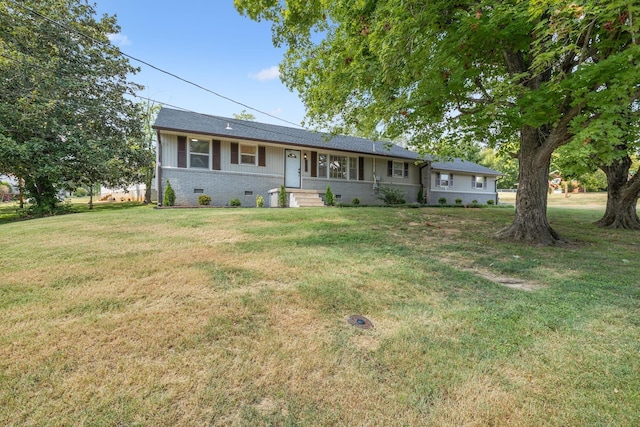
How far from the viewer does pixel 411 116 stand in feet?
23.8

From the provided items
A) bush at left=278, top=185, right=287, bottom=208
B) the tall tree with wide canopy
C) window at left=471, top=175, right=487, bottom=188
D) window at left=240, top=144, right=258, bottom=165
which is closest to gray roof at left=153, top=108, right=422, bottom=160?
window at left=240, top=144, right=258, bottom=165

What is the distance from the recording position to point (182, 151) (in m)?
13.2

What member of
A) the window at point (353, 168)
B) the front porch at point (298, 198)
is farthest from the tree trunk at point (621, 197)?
the front porch at point (298, 198)

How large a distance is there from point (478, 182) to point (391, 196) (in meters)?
10.5

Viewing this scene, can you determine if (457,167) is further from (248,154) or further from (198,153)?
(198,153)

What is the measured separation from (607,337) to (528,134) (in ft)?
19.2

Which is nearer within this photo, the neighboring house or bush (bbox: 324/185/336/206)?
the neighboring house

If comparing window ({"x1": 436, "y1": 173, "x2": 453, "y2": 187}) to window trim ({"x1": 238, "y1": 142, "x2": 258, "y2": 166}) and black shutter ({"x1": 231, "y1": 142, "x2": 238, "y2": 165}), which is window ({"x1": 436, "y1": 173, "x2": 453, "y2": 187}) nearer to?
window trim ({"x1": 238, "y1": 142, "x2": 258, "y2": 166})

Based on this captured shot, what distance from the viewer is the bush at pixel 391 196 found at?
1731cm

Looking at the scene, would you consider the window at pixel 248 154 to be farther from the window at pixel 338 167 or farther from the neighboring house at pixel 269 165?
the window at pixel 338 167

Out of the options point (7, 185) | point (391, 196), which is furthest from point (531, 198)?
point (7, 185)

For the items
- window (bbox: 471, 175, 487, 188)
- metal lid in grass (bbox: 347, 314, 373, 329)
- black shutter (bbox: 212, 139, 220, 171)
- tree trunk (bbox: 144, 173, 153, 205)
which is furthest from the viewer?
window (bbox: 471, 175, 487, 188)

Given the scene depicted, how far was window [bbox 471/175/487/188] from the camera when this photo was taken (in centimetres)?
2294

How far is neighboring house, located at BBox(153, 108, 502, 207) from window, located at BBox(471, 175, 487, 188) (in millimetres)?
3915
